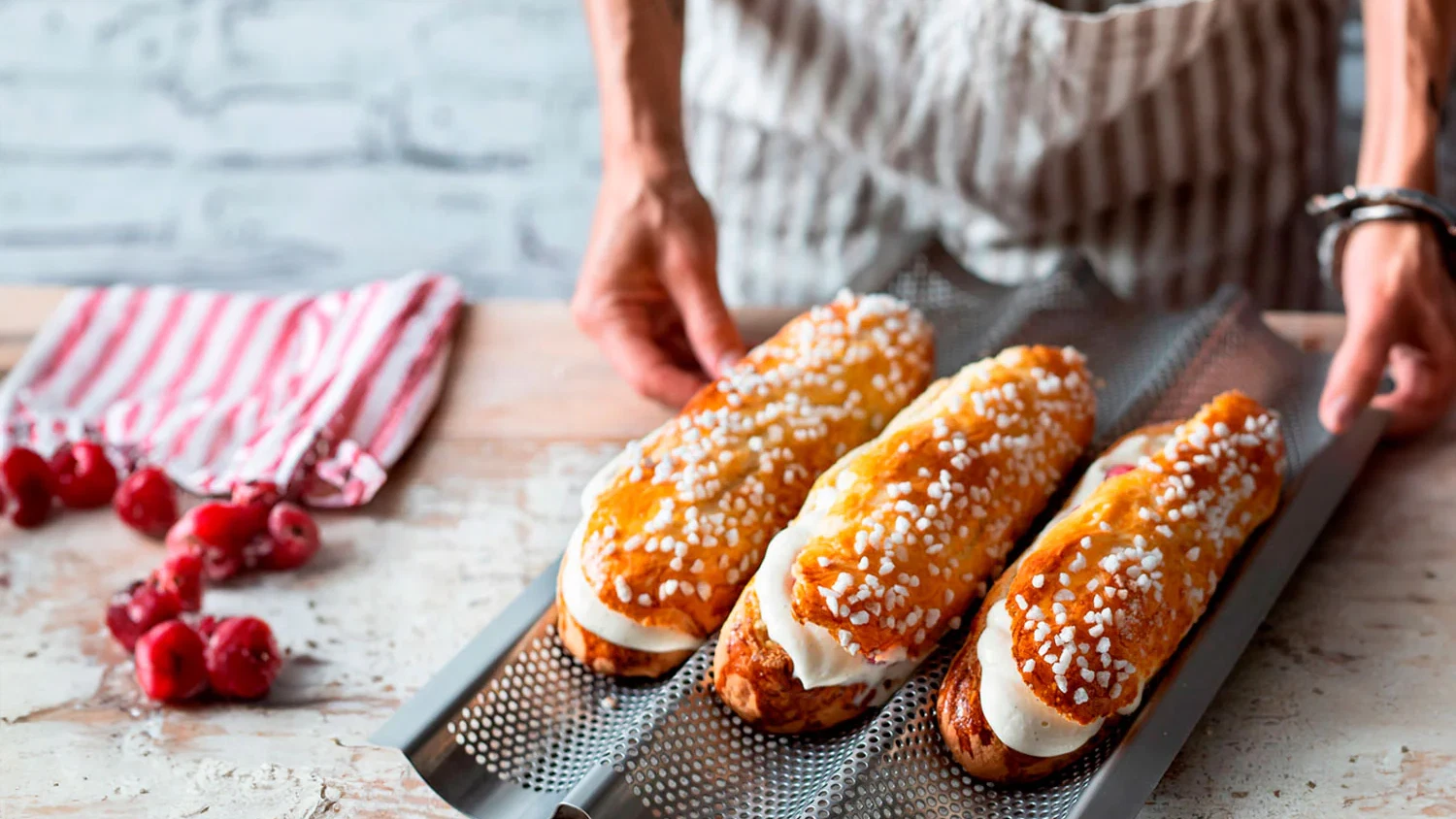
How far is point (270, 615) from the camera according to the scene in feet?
5.52

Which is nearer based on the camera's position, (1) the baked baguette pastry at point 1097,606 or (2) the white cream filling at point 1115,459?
(1) the baked baguette pastry at point 1097,606

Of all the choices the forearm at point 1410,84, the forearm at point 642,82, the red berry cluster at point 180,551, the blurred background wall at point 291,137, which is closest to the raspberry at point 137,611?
the red berry cluster at point 180,551

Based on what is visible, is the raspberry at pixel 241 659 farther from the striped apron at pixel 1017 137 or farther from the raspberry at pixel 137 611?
the striped apron at pixel 1017 137

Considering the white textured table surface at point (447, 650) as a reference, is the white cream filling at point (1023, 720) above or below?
above

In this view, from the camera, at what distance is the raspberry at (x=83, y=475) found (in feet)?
6.08

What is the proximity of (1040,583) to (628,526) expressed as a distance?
0.44 metres

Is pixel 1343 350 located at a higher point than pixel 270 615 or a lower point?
higher

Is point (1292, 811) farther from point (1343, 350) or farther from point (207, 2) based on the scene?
point (207, 2)

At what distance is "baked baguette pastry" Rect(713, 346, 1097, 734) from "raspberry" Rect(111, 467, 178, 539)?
32.9 inches

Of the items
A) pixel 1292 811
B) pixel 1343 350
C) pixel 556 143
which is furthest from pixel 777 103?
pixel 556 143

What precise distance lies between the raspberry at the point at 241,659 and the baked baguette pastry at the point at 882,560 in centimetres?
52

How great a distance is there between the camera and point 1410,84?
1935mm

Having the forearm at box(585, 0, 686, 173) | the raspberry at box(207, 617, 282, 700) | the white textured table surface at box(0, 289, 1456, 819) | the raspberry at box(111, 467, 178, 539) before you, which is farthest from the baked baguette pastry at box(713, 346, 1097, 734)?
the raspberry at box(111, 467, 178, 539)

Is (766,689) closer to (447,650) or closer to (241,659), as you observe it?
(447,650)
